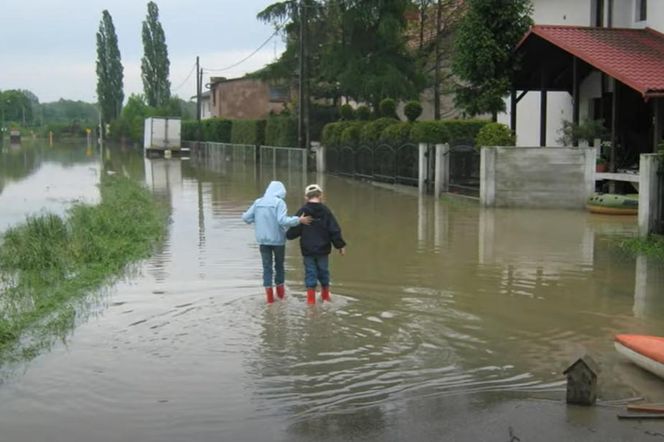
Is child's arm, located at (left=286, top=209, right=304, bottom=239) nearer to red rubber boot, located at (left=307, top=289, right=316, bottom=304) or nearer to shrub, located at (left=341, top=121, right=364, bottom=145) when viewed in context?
red rubber boot, located at (left=307, top=289, right=316, bottom=304)

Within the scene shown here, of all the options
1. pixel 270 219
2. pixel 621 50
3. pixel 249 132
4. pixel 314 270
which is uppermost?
pixel 621 50

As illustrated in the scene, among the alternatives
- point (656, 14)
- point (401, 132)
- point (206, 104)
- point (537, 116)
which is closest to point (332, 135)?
point (401, 132)

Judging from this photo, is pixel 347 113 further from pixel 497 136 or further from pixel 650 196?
pixel 650 196

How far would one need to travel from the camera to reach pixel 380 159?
2822 centimetres

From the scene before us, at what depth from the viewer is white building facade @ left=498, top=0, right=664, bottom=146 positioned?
917 inches

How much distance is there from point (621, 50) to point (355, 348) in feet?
50.9

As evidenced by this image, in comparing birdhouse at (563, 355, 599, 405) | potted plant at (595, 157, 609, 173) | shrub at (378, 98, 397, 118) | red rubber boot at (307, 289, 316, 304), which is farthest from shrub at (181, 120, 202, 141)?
birdhouse at (563, 355, 599, 405)

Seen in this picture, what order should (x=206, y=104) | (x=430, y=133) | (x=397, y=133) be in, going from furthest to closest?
(x=206, y=104) < (x=397, y=133) < (x=430, y=133)

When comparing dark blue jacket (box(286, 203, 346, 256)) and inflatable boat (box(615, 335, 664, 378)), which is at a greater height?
dark blue jacket (box(286, 203, 346, 256))

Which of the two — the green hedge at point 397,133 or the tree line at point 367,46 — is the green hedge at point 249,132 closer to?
the tree line at point 367,46

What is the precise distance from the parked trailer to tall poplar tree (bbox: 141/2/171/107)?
30793 millimetres

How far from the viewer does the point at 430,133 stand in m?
25.3

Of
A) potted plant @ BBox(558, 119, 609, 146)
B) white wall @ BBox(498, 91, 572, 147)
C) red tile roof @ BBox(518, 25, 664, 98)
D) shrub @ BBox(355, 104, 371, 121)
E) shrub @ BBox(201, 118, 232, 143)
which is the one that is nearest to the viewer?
red tile roof @ BBox(518, 25, 664, 98)

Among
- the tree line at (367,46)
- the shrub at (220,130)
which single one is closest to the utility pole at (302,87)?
the tree line at (367,46)
